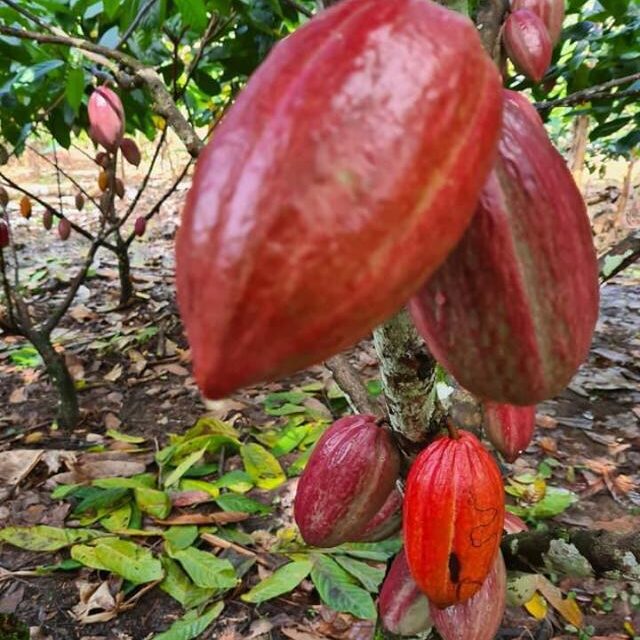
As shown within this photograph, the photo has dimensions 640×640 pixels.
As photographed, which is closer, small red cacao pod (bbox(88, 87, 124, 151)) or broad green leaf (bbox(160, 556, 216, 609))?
small red cacao pod (bbox(88, 87, 124, 151))

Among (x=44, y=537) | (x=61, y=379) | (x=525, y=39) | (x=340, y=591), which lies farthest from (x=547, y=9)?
(x=61, y=379)

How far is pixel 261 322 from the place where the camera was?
0.82 ft

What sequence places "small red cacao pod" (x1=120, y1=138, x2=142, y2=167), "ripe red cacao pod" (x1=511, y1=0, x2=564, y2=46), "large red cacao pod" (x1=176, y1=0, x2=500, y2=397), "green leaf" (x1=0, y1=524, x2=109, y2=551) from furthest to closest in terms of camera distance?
"small red cacao pod" (x1=120, y1=138, x2=142, y2=167)
"green leaf" (x1=0, y1=524, x2=109, y2=551)
"ripe red cacao pod" (x1=511, y1=0, x2=564, y2=46)
"large red cacao pod" (x1=176, y1=0, x2=500, y2=397)

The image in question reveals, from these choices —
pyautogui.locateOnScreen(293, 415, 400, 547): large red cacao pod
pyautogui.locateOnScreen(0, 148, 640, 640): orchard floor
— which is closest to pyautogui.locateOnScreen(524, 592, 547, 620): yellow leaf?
pyautogui.locateOnScreen(0, 148, 640, 640): orchard floor

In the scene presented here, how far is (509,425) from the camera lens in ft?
2.71

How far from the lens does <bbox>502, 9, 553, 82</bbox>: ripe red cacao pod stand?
669 millimetres

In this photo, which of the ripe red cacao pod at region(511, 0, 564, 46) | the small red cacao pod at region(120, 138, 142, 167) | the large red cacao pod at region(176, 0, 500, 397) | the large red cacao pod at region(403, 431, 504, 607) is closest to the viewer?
the large red cacao pod at region(176, 0, 500, 397)

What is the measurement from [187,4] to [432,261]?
3.32 ft

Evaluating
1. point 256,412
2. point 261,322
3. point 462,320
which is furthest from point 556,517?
point 261,322

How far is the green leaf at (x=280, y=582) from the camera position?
1436mm

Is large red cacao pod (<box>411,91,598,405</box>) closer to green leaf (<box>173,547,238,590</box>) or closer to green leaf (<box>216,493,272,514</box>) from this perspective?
green leaf (<box>173,547,238,590</box>)

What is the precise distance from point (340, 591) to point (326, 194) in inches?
52.1

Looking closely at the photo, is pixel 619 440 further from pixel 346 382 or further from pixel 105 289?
pixel 105 289

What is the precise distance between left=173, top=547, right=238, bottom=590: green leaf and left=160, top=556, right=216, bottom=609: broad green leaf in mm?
15
